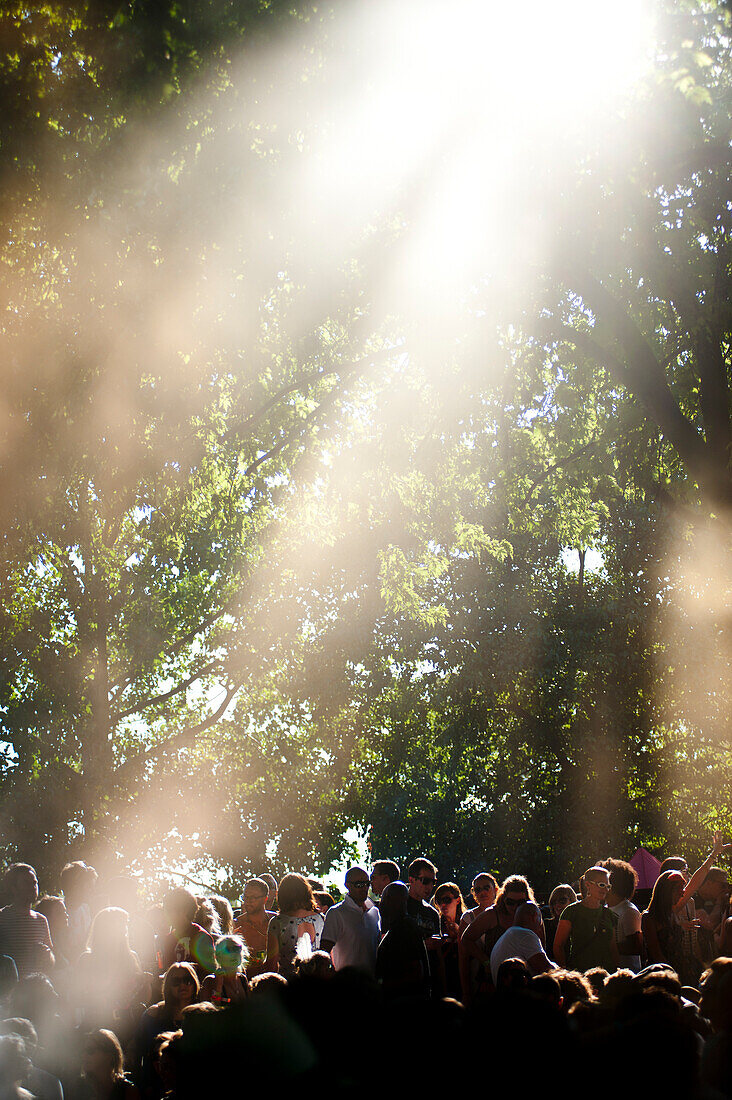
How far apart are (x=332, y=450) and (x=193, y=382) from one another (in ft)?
16.3

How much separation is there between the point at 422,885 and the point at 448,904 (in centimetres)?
110

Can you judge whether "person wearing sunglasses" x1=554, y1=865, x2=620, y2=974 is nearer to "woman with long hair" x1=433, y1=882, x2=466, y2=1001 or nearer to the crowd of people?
the crowd of people

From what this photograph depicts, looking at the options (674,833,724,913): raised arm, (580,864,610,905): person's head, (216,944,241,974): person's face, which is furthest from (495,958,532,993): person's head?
(674,833,724,913): raised arm

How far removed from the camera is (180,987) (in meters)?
5.38

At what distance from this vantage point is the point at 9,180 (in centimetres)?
662

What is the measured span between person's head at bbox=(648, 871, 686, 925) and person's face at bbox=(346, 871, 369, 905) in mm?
2539

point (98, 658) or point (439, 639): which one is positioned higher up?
point (439, 639)

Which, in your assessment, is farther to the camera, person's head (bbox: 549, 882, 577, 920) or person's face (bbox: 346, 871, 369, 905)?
person's head (bbox: 549, 882, 577, 920)

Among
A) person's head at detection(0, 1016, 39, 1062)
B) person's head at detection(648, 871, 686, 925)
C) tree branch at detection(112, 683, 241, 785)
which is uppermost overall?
tree branch at detection(112, 683, 241, 785)

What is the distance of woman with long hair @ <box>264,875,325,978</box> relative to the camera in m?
6.59

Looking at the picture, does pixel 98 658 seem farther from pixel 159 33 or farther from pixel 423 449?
pixel 159 33

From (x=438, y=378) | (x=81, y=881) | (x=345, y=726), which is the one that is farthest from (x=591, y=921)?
(x=345, y=726)

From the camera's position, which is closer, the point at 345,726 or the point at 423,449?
the point at 423,449

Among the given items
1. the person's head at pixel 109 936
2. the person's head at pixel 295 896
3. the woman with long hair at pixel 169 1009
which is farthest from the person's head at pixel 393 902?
the person's head at pixel 109 936
